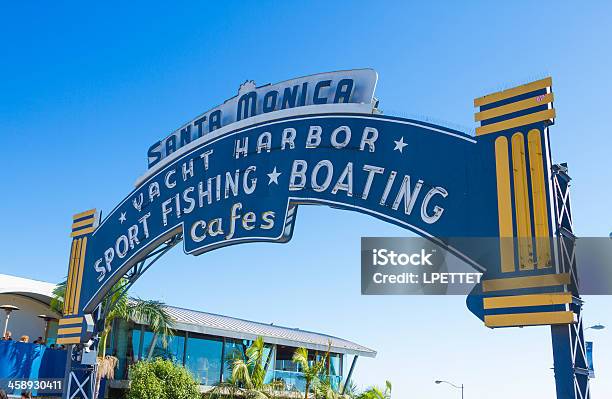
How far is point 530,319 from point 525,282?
1.97ft

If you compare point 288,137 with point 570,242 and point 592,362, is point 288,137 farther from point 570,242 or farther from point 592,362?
point 592,362

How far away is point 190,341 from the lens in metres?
26.0

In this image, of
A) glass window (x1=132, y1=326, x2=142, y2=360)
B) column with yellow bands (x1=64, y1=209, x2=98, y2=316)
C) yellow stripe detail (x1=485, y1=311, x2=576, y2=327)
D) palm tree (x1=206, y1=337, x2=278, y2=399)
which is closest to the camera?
yellow stripe detail (x1=485, y1=311, x2=576, y2=327)

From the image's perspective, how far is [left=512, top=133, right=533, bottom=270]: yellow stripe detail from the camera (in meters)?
11.3

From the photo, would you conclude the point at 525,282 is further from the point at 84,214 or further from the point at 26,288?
the point at 26,288

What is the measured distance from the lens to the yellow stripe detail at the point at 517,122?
11.5 meters

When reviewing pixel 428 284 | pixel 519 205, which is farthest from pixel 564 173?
pixel 428 284

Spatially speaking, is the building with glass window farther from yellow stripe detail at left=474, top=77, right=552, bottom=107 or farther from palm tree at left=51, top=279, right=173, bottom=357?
yellow stripe detail at left=474, top=77, right=552, bottom=107

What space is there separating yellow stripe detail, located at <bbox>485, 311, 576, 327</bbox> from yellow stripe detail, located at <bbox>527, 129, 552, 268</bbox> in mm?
798

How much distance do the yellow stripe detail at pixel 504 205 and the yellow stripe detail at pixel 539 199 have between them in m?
0.43

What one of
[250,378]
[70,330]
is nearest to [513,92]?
[250,378]

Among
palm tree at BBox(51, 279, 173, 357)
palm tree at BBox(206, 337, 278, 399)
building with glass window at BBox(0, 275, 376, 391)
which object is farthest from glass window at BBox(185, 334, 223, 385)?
palm tree at BBox(206, 337, 278, 399)

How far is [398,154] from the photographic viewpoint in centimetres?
1339

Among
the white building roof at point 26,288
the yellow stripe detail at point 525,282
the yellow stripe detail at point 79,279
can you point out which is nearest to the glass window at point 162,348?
the white building roof at point 26,288
